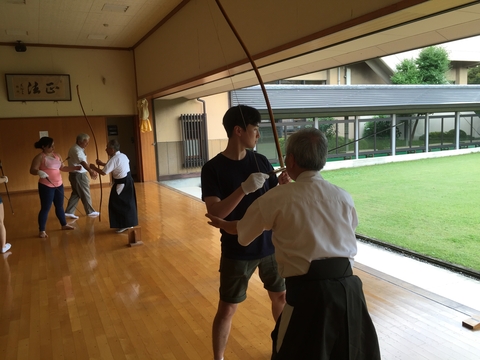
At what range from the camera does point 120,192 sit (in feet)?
15.4

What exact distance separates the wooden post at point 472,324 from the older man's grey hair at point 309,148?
1.79m

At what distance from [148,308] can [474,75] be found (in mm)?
14280

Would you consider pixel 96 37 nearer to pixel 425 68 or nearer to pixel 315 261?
pixel 315 261

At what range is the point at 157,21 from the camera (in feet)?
23.9

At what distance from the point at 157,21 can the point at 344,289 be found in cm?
726

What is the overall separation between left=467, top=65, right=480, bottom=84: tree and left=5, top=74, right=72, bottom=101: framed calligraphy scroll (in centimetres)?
1250

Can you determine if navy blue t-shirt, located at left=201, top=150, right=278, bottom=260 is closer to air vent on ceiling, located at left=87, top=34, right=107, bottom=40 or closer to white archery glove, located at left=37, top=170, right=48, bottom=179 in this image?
white archery glove, located at left=37, top=170, right=48, bottom=179

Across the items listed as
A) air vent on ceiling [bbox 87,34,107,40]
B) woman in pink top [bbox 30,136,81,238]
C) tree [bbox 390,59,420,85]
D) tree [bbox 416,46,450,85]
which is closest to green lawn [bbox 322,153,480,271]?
tree [bbox 416,46,450,85]

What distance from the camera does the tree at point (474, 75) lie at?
41.2 feet

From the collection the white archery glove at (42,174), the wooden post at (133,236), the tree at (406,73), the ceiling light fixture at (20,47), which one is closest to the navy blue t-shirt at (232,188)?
the wooden post at (133,236)

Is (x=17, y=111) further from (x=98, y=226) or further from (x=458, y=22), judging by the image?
(x=458, y=22)

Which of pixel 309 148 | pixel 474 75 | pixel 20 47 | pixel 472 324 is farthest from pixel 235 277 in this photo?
pixel 474 75

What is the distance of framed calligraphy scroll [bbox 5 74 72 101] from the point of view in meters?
8.48

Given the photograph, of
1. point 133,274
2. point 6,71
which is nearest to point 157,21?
point 6,71
